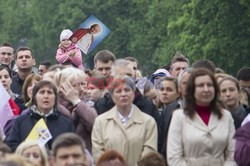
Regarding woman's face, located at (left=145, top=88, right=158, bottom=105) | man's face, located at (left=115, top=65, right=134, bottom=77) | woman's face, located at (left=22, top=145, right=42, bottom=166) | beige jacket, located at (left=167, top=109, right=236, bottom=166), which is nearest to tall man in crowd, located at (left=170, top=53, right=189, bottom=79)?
woman's face, located at (left=145, top=88, right=158, bottom=105)

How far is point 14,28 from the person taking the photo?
85375mm

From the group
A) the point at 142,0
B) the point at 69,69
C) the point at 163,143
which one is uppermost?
the point at 142,0

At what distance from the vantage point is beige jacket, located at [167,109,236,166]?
14117mm

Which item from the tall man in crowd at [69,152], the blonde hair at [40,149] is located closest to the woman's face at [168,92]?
the blonde hair at [40,149]

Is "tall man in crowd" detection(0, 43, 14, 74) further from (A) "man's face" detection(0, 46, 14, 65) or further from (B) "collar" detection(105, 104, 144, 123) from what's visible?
(B) "collar" detection(105, 104, 144, 123)

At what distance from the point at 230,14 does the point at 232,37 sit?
106 cm

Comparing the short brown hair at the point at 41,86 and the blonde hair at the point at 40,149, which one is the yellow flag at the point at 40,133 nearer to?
the short brown hair at the point at 41,86

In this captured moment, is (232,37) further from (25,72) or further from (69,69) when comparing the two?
(69,69)

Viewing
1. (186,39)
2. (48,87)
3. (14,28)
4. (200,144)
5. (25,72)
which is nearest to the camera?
(200,144)

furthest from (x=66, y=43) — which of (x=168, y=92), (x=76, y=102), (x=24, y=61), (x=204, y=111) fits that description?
(x=204, y=111)

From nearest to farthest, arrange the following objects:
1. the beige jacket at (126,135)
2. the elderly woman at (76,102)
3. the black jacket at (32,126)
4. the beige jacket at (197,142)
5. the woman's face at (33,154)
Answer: the woman's face at (33,154), the beige jacket at (197,142), the beige jacket at (126,135), the black jacket at (32,126), the elderly woman at (76,102)

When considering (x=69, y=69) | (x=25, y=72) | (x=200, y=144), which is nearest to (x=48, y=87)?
(x=69, y=69)

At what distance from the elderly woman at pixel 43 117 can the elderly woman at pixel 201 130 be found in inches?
58.7

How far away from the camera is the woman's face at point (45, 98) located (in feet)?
49.2
